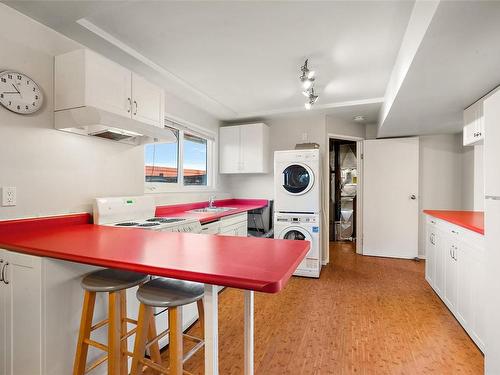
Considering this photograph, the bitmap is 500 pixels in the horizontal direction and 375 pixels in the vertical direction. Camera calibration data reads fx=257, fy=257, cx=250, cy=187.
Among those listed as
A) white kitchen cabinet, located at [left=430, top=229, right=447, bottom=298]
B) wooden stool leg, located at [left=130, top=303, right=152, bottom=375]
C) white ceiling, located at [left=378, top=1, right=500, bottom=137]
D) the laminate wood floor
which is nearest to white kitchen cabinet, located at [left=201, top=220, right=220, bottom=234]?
the laminate wood floor

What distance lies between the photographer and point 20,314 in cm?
133

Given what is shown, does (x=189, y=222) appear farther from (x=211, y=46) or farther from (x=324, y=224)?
(x=324, y=224)

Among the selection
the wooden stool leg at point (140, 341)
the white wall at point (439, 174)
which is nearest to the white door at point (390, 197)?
the white wall at point (439, 174)

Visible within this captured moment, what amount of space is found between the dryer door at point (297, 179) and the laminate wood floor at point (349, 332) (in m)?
1.20

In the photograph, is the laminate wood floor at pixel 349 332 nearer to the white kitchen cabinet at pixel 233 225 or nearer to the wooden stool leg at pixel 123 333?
the wooden stool leg at pixel 123 333

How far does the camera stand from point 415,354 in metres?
1.83

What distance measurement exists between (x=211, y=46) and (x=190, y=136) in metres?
1.77

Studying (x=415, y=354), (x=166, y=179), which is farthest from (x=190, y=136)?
(x=415, y=354)

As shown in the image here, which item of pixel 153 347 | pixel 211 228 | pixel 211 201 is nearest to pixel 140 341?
pixel 153 347

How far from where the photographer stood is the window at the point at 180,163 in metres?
3.05

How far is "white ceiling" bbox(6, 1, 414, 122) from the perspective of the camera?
66.0 inches

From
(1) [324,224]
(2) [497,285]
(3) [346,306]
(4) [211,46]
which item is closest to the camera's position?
(2) [497,285]

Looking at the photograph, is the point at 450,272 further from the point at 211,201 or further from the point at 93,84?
the point at 93,84

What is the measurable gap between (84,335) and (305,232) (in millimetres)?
2655
